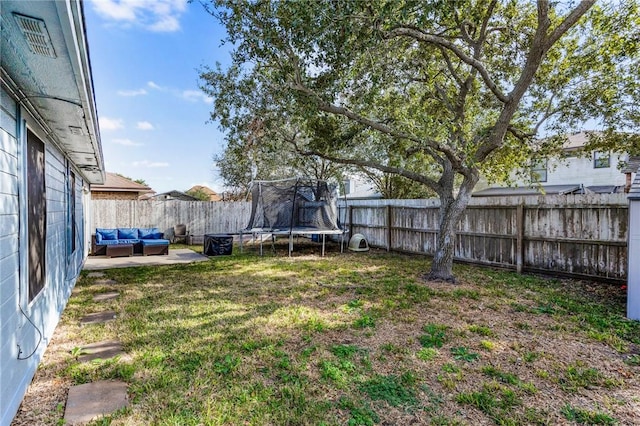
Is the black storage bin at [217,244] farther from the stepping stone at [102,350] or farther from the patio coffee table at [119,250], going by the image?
the stepping stone at [102,350]

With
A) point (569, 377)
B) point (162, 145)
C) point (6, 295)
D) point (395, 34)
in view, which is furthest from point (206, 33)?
point (162, 145)

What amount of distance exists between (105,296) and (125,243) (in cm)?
470

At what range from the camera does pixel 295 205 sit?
10680mm

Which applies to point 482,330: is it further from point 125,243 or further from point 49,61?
point 125,243

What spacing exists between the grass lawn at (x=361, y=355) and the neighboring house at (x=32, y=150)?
391mm

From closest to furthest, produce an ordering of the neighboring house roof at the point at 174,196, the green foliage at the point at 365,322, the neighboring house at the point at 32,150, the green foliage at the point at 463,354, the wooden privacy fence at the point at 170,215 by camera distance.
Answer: the neighboring house at the point at 32,150 < the green foliage at the point at 463,354 < the green foliage at the point at 365,322 < the wooden privacy fence at the point at 170,215 < the neighboring house roof at the point at 174,196

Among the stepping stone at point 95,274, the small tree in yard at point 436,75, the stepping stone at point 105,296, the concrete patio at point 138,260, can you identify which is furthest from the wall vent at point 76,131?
the concrete patio at point 138,260

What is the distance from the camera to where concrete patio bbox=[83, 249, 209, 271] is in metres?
8.18

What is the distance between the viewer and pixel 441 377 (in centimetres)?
282

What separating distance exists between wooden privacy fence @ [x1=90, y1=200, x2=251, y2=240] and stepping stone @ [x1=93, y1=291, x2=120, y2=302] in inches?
297

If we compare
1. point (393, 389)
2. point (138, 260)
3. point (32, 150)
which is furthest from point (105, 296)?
point (393, 389)

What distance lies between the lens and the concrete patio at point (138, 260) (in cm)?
818

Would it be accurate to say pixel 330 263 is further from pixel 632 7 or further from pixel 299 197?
pixel 632 7

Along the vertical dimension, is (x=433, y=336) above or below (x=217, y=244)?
below
